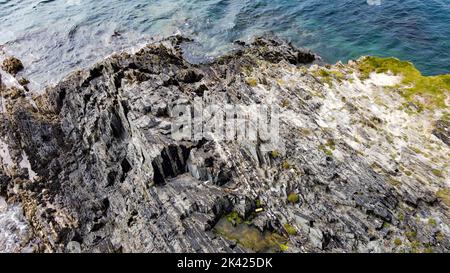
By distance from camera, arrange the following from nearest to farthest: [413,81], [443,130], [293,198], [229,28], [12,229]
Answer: [293,198] < [443,130] < [12,229] < [413,81] < [229,28]

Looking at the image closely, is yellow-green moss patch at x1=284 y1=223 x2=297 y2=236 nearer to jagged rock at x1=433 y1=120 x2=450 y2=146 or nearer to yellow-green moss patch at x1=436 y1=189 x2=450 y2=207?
yellow-green moss patch at x1=436 y1=189 x2=450 y2=207

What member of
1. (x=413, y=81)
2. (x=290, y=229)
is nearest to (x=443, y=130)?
(x=413, y=81)

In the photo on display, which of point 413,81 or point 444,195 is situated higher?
point 413,81

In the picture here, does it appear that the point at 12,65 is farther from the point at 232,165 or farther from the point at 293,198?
the point at 293,198

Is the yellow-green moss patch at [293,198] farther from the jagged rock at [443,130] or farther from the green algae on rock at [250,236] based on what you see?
the jagged rock at [443,130]
